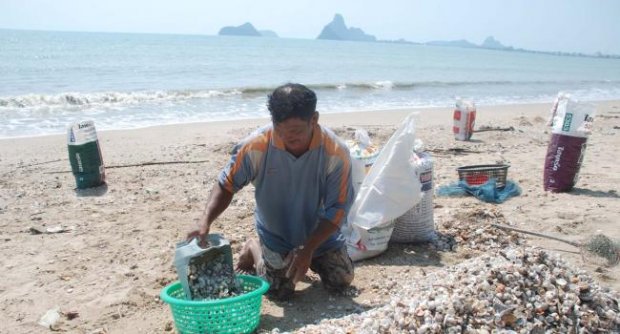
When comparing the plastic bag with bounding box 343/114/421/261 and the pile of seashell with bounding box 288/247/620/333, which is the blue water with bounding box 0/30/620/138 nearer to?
the plastic bag with bounding box 343/114/421/261

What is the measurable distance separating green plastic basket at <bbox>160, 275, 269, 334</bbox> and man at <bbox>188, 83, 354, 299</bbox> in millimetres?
349

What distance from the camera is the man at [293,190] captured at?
279 centimetres

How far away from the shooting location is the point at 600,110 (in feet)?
49.4

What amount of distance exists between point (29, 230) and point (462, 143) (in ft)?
20.6

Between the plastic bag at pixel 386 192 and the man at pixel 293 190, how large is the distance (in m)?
0.43

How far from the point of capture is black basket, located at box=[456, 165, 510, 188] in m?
5.41

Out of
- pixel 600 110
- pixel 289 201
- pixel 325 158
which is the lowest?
pixel 600 110

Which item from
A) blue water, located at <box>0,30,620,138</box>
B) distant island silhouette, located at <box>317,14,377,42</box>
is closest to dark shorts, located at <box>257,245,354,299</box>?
blue water, located at <box>0,30,620,138</box>

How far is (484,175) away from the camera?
5457 millimetres

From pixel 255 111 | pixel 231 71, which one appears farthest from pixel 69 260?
pixel 231 71

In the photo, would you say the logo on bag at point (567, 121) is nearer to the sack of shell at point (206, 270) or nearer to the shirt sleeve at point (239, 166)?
the shirt sleeve at point (239, 166)

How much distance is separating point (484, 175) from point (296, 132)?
10.8 feet

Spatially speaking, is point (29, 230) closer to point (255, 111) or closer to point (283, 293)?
point (283, 293)

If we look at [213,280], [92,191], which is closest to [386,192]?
[213,280]
